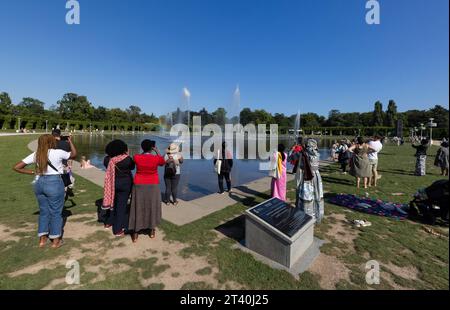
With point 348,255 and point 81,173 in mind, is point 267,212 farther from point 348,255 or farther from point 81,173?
A: point 81,173

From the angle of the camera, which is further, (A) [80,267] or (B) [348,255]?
(B) [348,255]

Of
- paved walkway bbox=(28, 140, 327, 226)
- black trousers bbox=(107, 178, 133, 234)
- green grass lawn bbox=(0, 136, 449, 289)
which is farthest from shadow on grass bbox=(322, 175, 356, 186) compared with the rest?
black trousers bbox=(107, 178, 133, 234)

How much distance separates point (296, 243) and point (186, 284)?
6.50 ft

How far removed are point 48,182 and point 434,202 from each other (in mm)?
8916

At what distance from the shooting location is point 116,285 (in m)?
3.40

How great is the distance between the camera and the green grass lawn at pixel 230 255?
139 inches

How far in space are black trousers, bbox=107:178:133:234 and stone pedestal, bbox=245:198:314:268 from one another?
8.68ft

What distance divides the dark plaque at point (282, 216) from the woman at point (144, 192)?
7.03 feet

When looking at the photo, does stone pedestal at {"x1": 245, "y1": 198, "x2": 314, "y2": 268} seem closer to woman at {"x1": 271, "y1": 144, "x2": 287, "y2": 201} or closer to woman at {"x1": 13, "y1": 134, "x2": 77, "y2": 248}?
woman at {"x1": 271, "y1": 144, "x2": 287, "y2": 201}

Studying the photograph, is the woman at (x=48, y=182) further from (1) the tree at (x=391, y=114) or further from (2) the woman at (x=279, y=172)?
(1) the tree at (x=391, y=114)

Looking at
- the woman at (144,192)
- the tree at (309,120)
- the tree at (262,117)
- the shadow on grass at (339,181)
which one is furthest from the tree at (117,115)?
the woman at (144,192)
